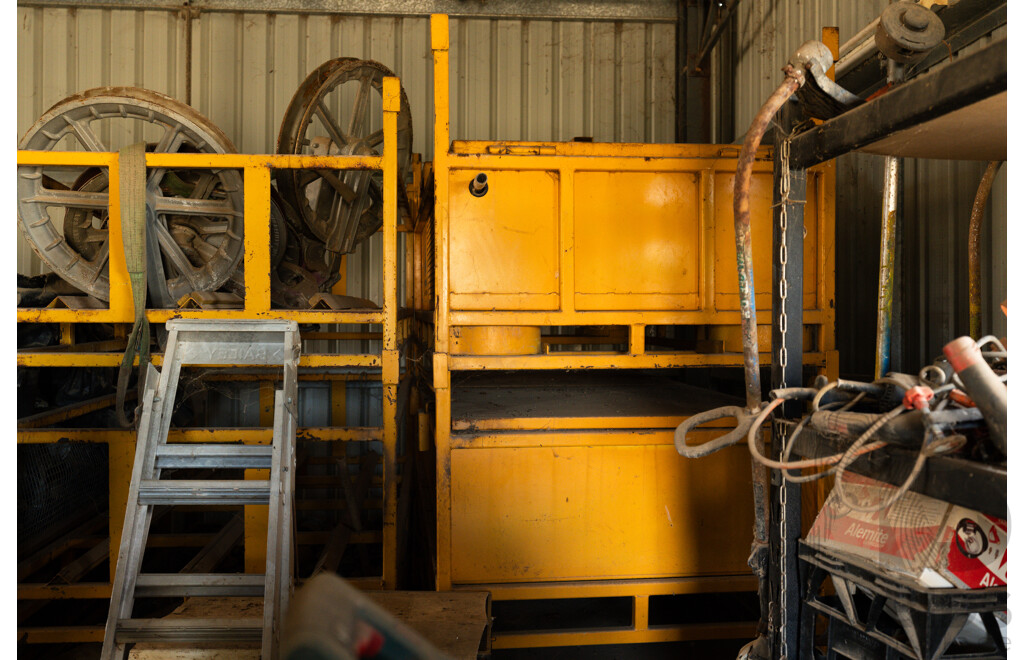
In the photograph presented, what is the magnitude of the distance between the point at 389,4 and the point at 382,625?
6187 millimetres

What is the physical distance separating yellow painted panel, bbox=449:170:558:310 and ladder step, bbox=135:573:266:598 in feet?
4.74

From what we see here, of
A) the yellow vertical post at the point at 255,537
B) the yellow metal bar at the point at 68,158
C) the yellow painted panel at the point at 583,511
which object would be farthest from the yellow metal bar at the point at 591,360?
the yellow metal bar at the point at 68,158

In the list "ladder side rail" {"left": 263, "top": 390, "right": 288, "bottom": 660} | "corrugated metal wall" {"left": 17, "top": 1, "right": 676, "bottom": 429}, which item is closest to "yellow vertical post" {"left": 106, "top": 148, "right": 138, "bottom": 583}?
"ladder side rail" {"left": 263, "top": 390, "right": 288, "bottom": 660}

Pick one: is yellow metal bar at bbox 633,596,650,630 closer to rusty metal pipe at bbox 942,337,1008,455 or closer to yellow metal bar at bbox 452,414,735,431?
yellow metal bar at bbox 452,414,735,431

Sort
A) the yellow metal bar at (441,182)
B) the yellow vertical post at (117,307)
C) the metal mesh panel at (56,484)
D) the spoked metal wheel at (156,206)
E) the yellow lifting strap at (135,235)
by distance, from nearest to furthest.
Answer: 1. the yellow metal bar at (441,182)
2. the yellow lifting strap at (135,235)
3. the yellow vertical post at (117,307)
4. the spoked metal wheel at (156,206)
5. the metal mesh panel at (56,484)

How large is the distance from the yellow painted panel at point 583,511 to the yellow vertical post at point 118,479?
5.92 ft

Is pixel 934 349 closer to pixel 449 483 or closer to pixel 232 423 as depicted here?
pixel 449 483

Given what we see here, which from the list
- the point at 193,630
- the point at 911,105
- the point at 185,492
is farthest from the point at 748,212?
the point at 193,630

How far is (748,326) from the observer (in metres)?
2.17

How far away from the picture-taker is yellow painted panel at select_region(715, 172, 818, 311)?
9.37 ft

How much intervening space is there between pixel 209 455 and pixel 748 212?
2.37 metres

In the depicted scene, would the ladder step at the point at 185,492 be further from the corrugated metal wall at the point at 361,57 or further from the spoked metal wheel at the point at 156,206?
the corrugated metal wall at the point at 361,57

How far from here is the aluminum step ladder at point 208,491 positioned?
2340 mm

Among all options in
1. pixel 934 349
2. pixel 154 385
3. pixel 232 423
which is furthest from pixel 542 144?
pixel 232 423
